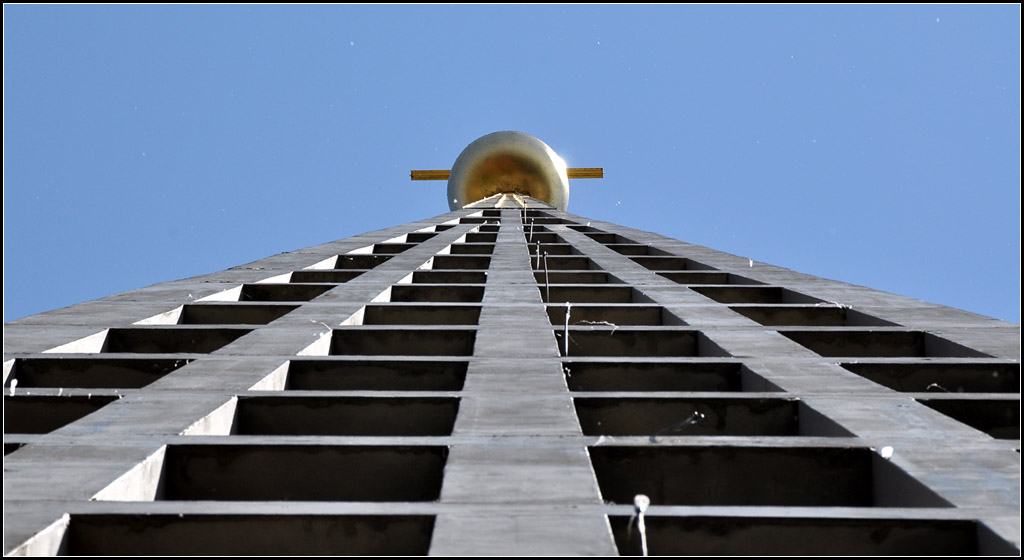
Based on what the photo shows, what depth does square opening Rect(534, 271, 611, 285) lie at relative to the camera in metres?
14.0

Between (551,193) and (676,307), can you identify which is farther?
(551,193)

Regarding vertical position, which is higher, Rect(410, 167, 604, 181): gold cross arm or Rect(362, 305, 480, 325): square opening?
Rect(410, 167, 604, 181): gold cross arm

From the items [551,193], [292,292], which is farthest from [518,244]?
[551,193]

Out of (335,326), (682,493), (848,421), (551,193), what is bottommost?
(682,493)

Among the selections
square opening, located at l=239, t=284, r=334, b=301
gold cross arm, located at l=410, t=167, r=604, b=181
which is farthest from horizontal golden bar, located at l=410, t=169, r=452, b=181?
square opening, located at l=239, t=284, r=334, b=301

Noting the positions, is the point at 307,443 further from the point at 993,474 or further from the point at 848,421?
the point at 993,474

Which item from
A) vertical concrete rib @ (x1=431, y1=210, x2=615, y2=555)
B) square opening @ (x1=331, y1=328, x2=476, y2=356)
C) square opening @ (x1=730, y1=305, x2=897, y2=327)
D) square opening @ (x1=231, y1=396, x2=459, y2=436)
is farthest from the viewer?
square opening @ (x1=730, y1=305, x2=897, y2=327)

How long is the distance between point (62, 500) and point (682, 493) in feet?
10.9

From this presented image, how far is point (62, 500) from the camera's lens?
4.42 metres

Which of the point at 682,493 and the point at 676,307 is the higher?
the point at 676,307

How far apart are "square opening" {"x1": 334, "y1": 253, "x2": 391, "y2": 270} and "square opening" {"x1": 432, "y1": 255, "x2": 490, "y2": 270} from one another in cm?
112

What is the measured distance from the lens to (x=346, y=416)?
6414 millimetres

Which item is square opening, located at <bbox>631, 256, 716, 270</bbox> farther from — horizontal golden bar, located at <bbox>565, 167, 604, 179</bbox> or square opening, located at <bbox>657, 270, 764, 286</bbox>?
horizontal golden bar, located at <bbox>565, 167, 604, 179</bbox>

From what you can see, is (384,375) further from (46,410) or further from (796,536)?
(796,536)
